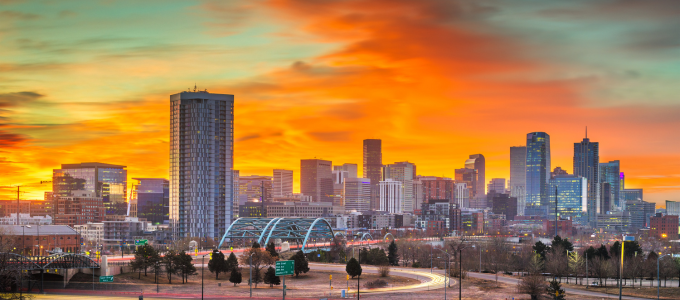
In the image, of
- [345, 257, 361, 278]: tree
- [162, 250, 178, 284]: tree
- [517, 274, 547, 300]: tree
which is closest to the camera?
[517, 274, 547, 300]: tree

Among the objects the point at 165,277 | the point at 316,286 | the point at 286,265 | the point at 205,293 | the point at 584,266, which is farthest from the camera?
the point at 584,266

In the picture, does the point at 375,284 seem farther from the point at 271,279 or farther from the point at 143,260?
the point at 143,260

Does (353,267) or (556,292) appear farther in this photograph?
(353,267)

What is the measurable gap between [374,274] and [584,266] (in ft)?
169

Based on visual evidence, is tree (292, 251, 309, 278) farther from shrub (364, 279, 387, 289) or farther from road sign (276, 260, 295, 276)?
road sign (276, 260, 295, 276)

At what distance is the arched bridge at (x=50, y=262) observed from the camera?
386ft

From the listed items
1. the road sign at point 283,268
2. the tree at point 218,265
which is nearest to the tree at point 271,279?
the tree at point 218,265

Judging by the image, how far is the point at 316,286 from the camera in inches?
4993

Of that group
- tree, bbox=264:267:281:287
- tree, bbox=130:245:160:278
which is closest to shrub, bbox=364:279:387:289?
tree, bbox=264:267:281:287

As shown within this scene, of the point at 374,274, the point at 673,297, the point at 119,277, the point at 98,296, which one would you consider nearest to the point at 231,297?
the point at 98,296

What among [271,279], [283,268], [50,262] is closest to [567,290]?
[271,279]

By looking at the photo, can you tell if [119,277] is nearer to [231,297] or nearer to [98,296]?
[98,296]

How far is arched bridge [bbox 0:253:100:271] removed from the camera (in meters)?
118

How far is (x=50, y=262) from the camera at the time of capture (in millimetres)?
120562
